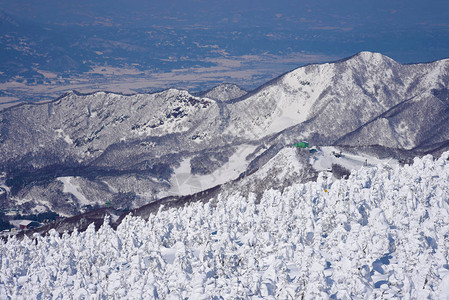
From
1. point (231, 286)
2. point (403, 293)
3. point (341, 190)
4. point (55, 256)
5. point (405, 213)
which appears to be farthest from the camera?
point (341, 190)

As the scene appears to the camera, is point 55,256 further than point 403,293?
Yes

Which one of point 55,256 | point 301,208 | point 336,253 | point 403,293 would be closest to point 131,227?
point 55,256

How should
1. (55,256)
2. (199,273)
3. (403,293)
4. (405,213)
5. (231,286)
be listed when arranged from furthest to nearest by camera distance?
(55,256), (405,213), (199,273), (231,286), (403,293)

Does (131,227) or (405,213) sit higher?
(405,213)

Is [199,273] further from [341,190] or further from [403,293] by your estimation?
[341,190]

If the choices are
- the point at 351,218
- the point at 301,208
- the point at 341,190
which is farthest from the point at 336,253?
the point at 341,190

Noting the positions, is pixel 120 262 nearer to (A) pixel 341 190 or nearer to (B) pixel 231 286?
(B) pixel 231 286
